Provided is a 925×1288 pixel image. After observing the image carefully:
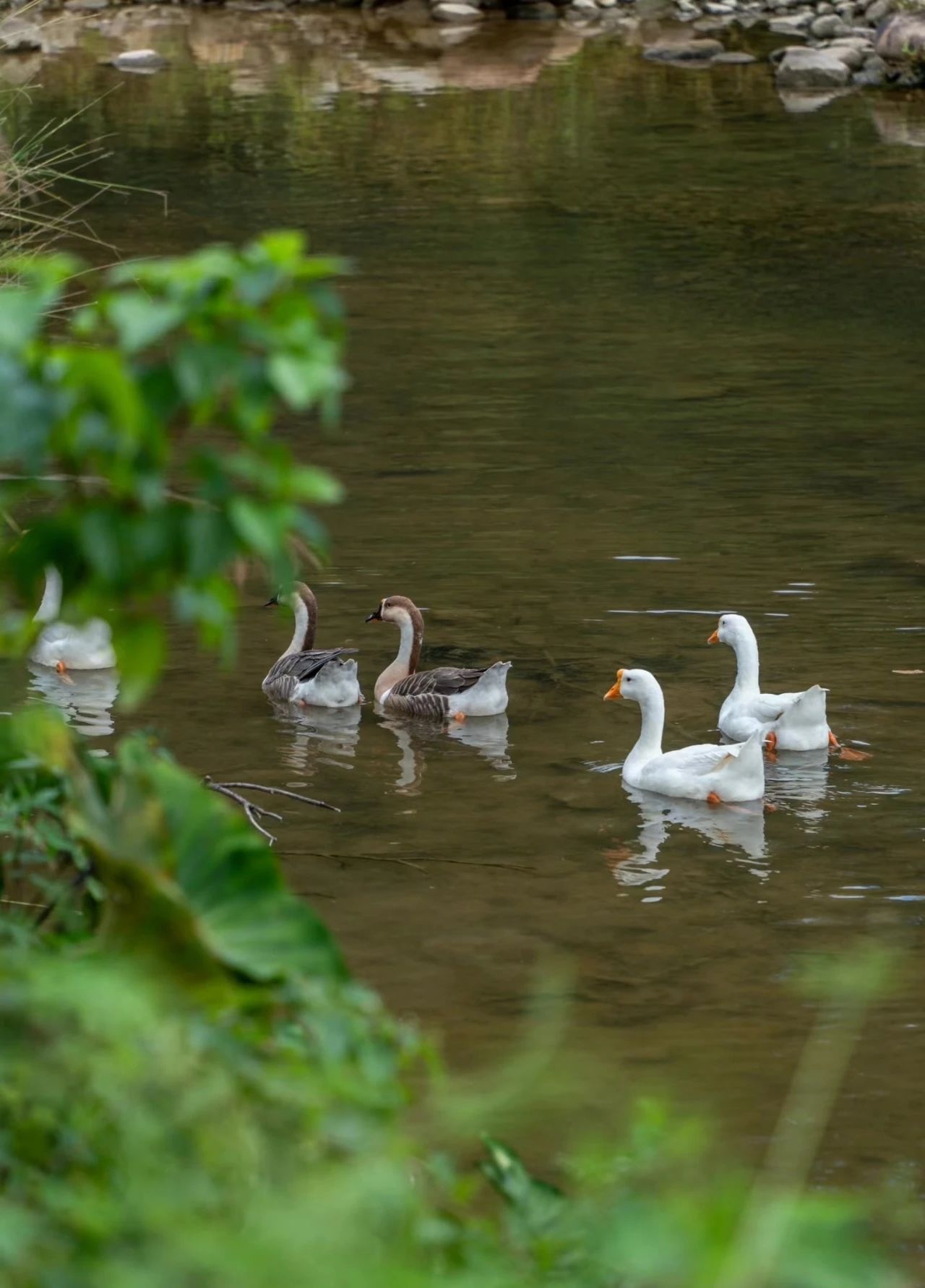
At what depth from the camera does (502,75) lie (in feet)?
105

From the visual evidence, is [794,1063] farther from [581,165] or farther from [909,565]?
[581,165]

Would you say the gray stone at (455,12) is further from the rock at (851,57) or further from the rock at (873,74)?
the rock at (873,74)

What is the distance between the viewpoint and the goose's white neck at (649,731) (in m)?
9.24

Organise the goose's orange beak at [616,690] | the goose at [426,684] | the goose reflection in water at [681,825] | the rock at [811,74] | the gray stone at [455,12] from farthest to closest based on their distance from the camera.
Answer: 1. the gray stone at [455,12]
2. the rock at [811,74]
3. the goose at [426,684]
4. the goose's orange beak at [616,690]
5. the goose reflection in water at [681,825]

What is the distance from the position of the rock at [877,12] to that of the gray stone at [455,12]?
7.73m

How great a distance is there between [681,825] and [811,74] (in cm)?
2462

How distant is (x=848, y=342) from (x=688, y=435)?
332 centimetres

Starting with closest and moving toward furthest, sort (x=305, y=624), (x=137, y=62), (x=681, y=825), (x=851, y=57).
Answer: (x=681, y=825), (x=305, y=624), (x=851, y=57), (x=137, y=62)

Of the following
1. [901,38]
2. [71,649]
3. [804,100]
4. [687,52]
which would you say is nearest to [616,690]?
[71,649]

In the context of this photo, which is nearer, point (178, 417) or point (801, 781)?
point (178, 417)

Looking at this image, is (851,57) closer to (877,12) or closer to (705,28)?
(877,12)

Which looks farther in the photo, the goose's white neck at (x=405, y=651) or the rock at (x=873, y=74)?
the rock at (x=873, y=74)

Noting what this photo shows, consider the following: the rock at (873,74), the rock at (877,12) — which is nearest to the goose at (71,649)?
the rock at (873,74)

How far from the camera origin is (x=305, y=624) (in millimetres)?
10656
